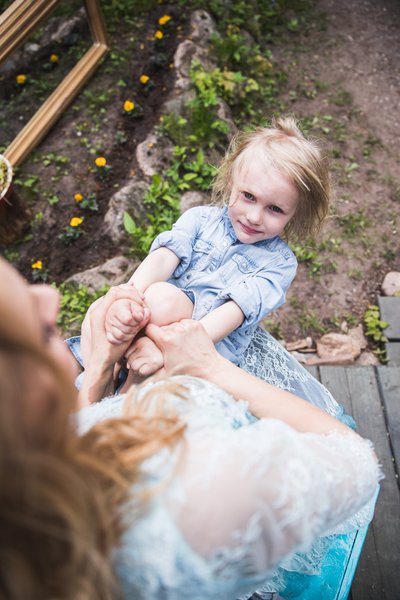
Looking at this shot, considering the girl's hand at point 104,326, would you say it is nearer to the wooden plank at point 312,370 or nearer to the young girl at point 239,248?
the young girl at point 239,248

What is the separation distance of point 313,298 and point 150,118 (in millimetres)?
1860

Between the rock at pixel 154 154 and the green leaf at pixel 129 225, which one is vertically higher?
the rock at pixel 154 154

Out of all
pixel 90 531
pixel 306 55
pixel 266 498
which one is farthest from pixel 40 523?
pixel 306 55

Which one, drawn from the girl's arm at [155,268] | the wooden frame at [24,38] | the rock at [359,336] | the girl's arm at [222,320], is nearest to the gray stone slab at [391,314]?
the rock at [359,336]

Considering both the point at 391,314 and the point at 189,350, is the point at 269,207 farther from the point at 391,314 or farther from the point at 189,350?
the point at 391,314

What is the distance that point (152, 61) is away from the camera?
13.3 ft

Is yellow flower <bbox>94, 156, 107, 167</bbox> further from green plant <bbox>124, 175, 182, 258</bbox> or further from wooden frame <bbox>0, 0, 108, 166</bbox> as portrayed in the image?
wooden frame <bbox>0, 0, 108, 166</bbox>

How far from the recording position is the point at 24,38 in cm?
324

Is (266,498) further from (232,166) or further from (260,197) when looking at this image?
(232,166)

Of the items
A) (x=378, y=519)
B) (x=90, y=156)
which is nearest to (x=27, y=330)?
(x=378, y=519)

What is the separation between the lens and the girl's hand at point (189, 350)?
1.47 metres

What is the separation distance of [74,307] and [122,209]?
771mm

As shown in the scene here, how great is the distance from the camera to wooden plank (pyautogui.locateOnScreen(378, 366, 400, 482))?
7.94 feet

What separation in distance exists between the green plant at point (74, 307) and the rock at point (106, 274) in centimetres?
5
